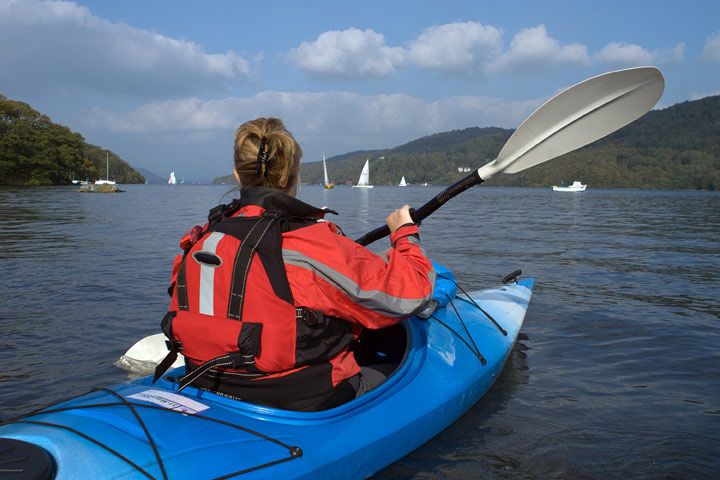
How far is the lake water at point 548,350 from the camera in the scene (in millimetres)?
3617

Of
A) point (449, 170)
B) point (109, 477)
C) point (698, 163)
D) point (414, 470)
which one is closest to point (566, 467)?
point (414, 470)

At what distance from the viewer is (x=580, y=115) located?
16.0ft

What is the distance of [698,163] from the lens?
381 ft

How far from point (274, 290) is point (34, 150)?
225 ft

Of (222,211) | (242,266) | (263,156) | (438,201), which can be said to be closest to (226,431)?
(242,266)

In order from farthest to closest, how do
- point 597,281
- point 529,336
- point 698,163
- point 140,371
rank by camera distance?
1. point 698,163
2. point 597,281
3. point 529,336
4. point 140,371

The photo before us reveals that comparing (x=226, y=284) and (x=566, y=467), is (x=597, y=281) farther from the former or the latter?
(x=226, y=284)

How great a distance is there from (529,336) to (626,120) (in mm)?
2508

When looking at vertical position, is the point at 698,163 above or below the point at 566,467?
above

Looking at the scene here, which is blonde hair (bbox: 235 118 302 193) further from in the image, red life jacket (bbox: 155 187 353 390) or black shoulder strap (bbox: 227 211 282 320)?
black shoulder strap (bbox: 227 211 282 320)

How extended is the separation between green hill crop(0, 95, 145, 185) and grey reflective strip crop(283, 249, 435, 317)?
64.6m

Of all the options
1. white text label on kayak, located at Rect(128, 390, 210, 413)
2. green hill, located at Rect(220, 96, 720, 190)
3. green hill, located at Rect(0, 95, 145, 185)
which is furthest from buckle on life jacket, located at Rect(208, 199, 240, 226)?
green hill, located at Rect(220, 96, 720, 190)

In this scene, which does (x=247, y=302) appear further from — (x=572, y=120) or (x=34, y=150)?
(x=34, y=150)

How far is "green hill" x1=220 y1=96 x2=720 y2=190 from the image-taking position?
110125 millimetres
